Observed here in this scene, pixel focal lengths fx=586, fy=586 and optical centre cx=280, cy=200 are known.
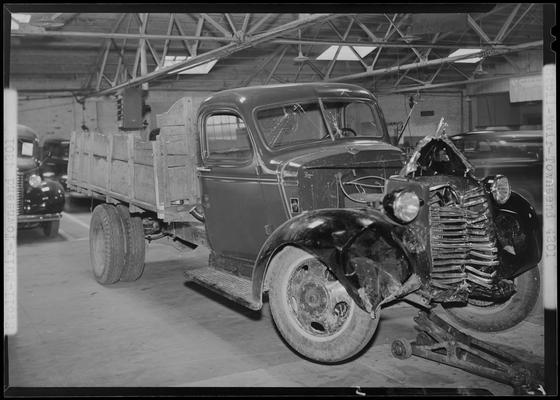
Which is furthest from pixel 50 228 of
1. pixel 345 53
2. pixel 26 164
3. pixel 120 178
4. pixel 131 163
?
pixel 345 53

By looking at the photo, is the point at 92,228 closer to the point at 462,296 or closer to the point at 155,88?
the point at 155,88

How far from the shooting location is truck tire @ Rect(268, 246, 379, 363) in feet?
10.8

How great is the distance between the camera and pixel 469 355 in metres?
3.50

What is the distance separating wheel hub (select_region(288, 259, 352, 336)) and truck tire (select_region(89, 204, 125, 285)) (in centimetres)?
277

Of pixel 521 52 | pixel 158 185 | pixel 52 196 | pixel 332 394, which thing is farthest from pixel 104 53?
pixel 332 394

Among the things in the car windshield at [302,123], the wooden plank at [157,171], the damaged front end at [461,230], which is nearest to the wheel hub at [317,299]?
the damaged front end at [461,230]

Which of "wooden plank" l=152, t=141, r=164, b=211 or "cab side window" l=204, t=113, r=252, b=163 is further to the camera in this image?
"wooden plank" l=152, t=141, r=164, b=211

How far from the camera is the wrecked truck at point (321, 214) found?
11.0 ft

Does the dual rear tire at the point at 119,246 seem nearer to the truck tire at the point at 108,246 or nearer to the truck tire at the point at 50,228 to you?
the truck tire at the point at 108,246

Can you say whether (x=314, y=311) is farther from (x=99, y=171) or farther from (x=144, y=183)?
(x=99, y=171)

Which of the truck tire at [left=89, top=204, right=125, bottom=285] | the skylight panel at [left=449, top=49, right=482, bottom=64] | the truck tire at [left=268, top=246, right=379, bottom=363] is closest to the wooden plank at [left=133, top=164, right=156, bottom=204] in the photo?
the truck tire at [left=89, top=204, right=125, bottom=285]

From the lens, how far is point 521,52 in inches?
181

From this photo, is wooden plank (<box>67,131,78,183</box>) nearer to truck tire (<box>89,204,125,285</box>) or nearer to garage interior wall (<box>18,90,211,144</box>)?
garage interior wall (<box>18,90,211,144</box>)

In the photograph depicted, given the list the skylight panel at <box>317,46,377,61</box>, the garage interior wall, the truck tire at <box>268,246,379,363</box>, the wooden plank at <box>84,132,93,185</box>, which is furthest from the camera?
the garage interior wall
